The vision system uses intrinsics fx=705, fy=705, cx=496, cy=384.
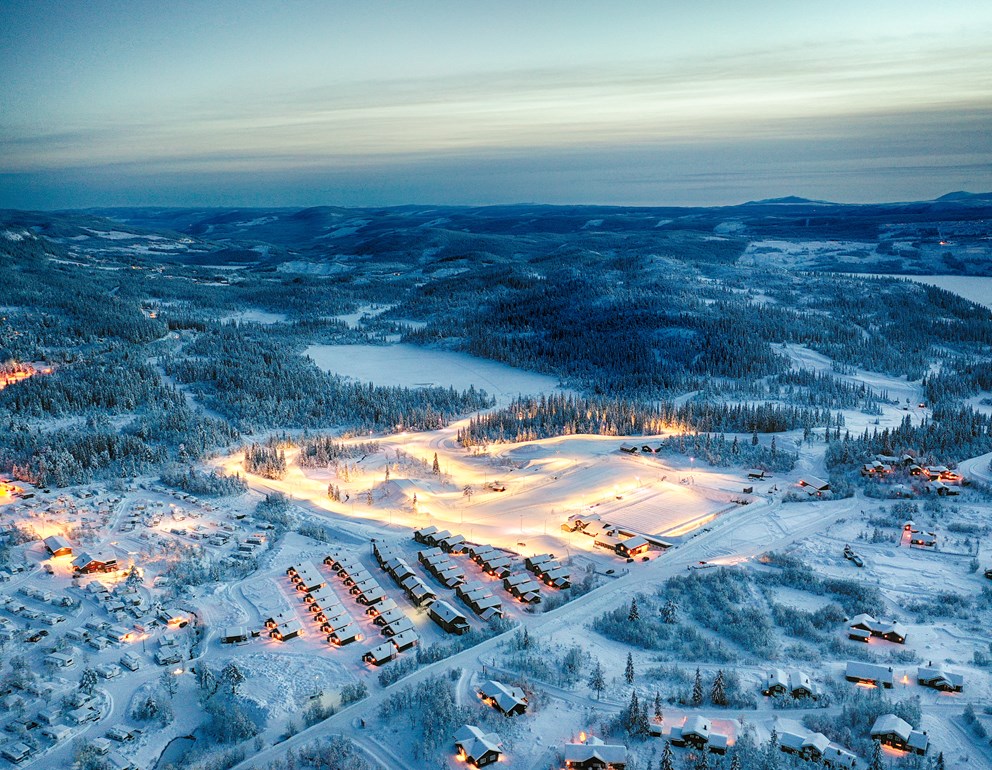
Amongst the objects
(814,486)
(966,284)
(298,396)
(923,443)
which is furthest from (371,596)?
(966,284)

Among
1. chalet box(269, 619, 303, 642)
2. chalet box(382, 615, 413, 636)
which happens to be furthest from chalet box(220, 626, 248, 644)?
chalet box(382, 615, 413, 636)

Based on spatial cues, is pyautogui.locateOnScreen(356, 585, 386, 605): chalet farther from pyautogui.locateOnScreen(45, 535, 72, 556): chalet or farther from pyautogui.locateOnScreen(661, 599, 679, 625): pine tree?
pyautogui.locateOnScreen(45, 535, 72, 556): chalet

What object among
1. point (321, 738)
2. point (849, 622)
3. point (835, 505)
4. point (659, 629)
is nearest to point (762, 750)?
point (659, 629)

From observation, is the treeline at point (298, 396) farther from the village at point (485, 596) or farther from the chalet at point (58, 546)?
the chalet at point (58, 546)

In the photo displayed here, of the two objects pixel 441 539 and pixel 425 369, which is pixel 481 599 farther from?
pixel 425 369

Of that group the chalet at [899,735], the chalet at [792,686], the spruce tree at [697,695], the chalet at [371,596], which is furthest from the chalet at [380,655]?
the chalet at [899,735]

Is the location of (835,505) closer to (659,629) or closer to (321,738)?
(659,629)

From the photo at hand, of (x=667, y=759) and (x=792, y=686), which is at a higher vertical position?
(x=667, y=759)

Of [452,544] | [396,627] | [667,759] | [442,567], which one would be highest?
[667,759]
